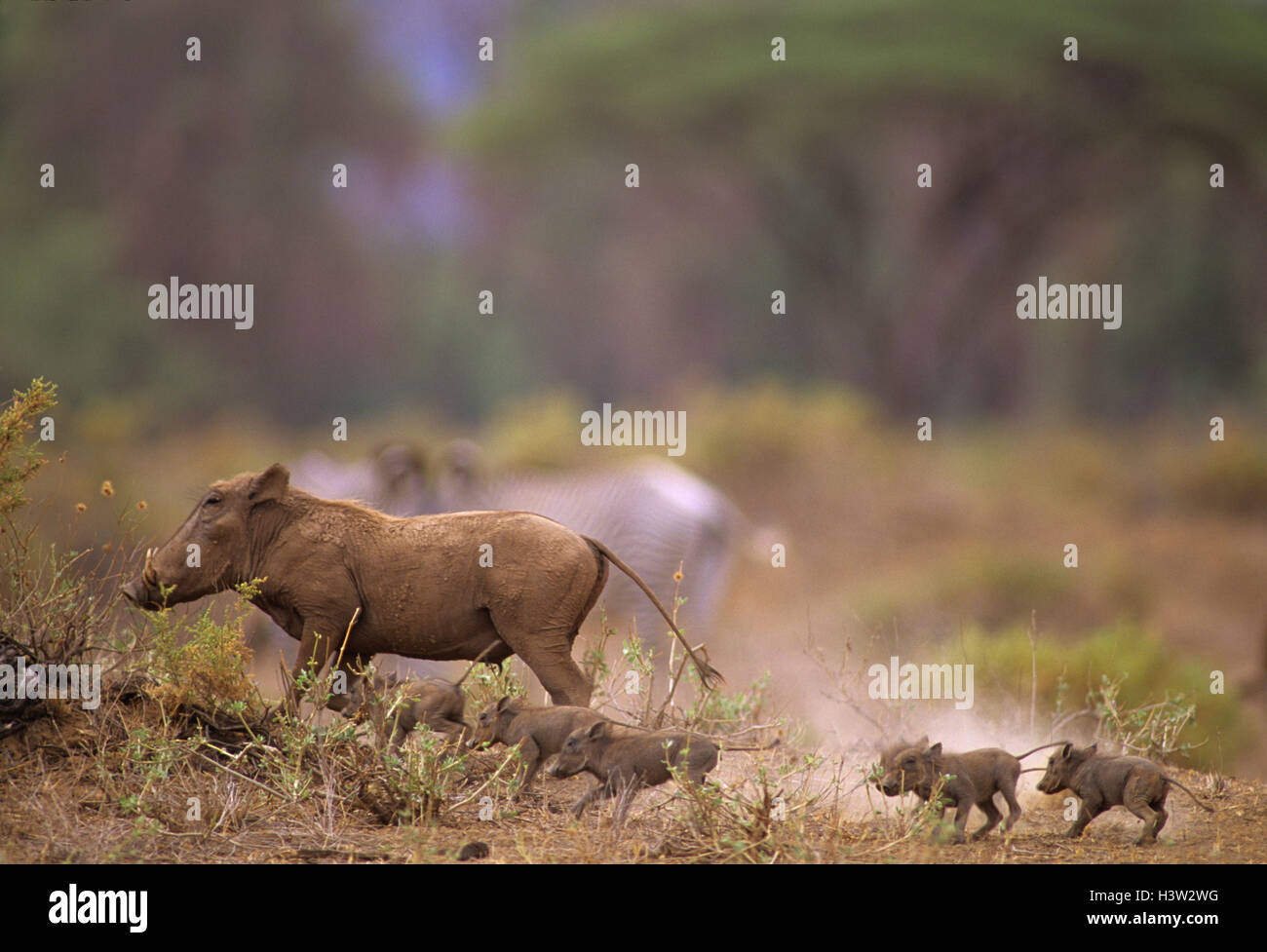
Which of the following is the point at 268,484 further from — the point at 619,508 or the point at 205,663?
the point at 619,508

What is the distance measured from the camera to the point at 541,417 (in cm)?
2022

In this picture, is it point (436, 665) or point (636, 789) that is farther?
point (436, 665)

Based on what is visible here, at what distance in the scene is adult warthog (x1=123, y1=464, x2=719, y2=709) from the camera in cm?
584

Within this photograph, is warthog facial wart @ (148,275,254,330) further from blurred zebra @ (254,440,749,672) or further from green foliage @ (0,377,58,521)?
green foliage @ (0,377,58,521)

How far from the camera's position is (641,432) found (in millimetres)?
21703

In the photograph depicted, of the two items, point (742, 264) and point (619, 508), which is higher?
point (742, 264)

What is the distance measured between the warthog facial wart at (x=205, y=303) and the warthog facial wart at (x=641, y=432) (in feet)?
28.4

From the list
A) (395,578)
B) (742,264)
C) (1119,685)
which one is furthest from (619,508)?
(742,264)

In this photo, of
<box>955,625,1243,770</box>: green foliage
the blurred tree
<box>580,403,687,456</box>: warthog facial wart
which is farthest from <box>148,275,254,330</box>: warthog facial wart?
<box>955,625,1243,770</box>: green foliage

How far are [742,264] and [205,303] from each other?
15.8 metres

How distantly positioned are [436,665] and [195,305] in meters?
23.3

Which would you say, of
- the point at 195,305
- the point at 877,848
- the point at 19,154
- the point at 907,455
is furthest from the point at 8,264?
the point at 877,848

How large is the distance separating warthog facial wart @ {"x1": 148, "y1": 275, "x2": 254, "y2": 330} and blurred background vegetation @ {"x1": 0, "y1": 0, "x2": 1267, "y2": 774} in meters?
0.45
